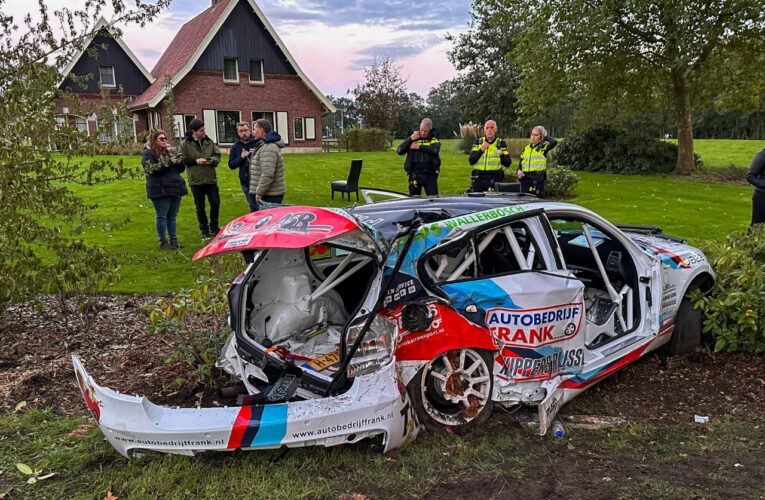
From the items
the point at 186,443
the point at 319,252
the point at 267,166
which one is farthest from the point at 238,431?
the point at 267,166

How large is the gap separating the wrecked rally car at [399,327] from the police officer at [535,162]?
6.20m

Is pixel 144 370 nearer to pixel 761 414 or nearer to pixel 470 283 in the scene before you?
pixel 470 283

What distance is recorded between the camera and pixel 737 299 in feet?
16.4

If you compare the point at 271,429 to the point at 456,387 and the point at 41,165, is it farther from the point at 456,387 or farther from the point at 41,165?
the point at 41,165

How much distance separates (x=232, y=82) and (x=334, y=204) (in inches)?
785

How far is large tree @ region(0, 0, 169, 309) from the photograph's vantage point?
16.7ft

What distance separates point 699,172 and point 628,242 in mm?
19185

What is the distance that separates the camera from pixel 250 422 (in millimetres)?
3082

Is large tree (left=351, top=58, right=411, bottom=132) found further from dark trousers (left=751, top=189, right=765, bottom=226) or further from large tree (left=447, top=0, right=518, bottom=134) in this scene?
dark trousers (left=751, top=189, right=765, bottom=226)

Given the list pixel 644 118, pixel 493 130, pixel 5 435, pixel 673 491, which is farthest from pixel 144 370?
pixel 644 118

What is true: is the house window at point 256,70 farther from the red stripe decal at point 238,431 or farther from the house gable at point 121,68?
the red stripe decal at point 238,431

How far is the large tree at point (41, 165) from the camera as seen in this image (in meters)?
5.10

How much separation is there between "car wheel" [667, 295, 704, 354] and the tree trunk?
18.3 m

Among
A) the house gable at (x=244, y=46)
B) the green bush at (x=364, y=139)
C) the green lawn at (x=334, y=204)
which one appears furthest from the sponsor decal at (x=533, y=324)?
the green bush at (x=364, y=139)
